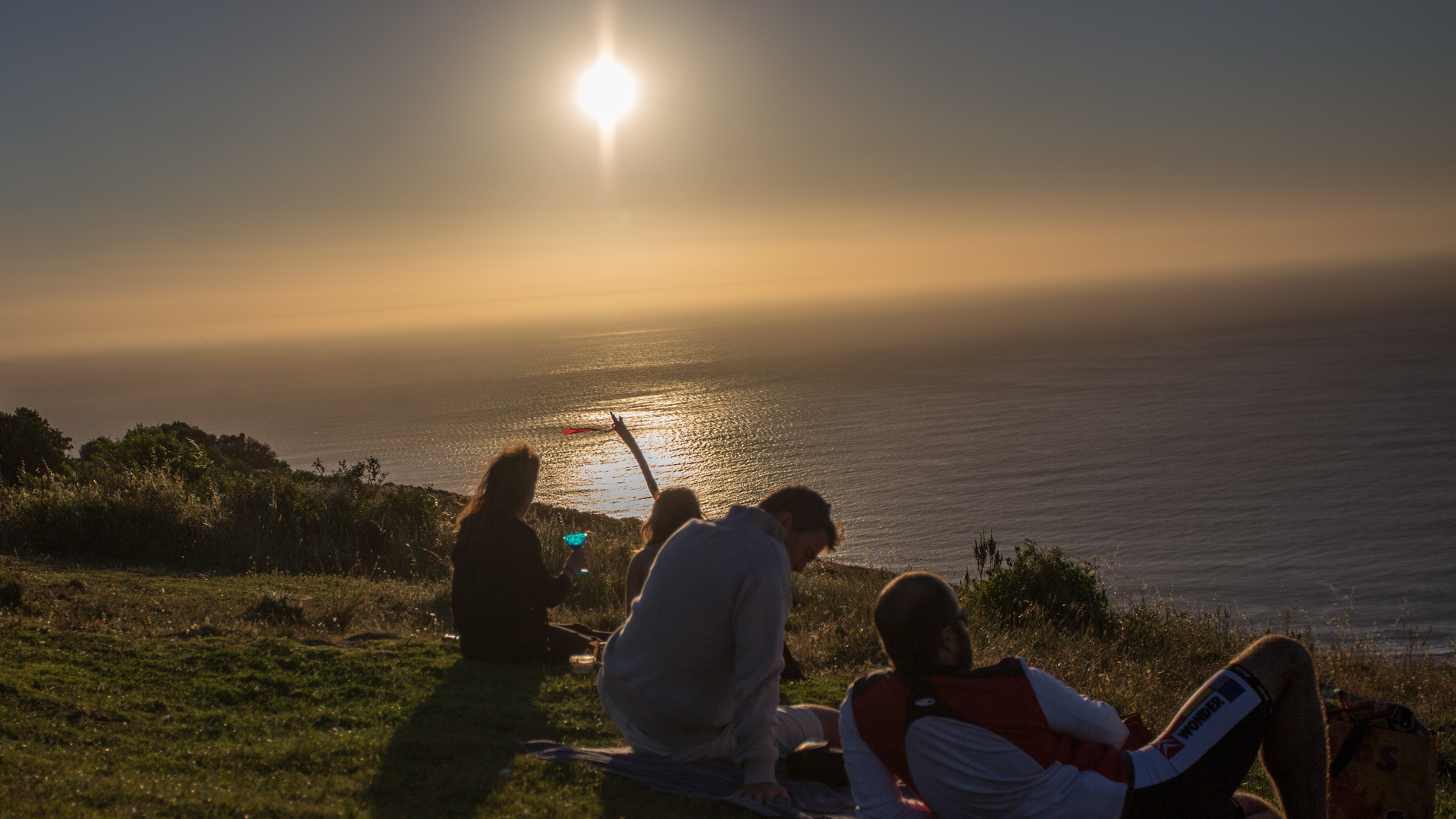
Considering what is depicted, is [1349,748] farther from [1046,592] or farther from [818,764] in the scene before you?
[1046,592]

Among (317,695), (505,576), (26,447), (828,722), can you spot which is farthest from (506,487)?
(26,447)

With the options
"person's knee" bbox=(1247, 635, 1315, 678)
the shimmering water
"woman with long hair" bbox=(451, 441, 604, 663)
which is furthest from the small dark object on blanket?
the shimmering water

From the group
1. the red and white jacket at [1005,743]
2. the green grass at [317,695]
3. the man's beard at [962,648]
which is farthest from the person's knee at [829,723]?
the man's beard at [962,648]

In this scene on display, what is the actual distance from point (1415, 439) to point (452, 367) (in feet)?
399

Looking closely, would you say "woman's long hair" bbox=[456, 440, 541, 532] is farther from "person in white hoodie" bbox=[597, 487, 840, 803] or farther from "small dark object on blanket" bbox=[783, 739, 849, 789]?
"small dark object on blanket" bbox=[783, 739, 849, 789]

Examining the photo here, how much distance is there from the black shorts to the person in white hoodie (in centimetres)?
123

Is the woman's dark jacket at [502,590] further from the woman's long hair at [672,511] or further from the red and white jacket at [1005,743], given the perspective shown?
the red and white jacket at [1005,743]

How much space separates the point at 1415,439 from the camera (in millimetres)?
43969

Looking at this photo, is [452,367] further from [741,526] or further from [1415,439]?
[741,526]

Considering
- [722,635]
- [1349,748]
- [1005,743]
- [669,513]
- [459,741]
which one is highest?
[669,513]

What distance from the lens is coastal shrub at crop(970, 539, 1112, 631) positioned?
10797mm

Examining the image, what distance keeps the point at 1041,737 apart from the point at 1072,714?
0.45 ft

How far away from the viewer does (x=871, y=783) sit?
3.07 m

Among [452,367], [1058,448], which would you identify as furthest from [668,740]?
[452,367]
